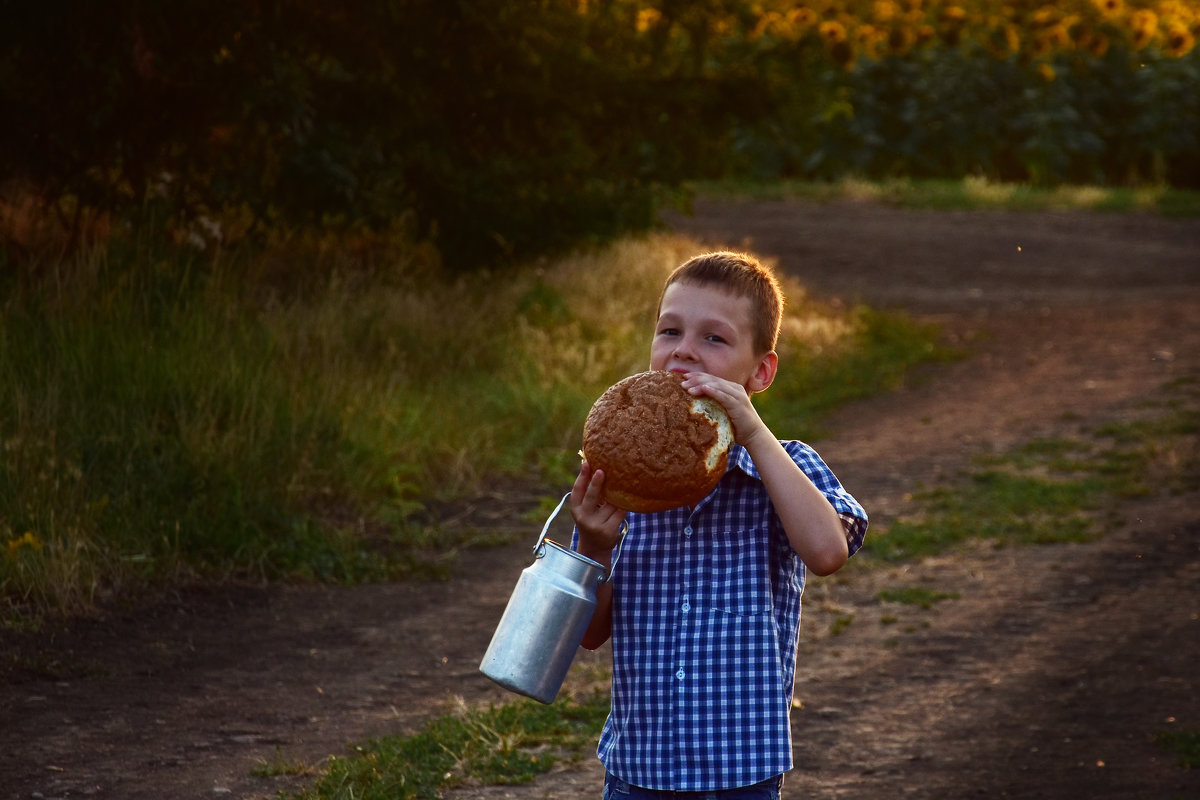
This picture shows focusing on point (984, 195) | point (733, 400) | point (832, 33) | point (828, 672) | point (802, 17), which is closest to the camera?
point (733, 400)

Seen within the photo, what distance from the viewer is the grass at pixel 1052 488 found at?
6551 millimetres

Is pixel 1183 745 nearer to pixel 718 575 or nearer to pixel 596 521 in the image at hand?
pixel 718 575

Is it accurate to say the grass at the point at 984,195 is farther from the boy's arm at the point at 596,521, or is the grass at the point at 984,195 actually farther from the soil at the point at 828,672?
the boy's arm at the point at 596,521

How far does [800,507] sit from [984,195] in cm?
1779

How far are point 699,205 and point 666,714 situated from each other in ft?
57.1

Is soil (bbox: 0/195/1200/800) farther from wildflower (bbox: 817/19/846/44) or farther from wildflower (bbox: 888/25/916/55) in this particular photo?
wildflower (bbox: 888/25/916/55)

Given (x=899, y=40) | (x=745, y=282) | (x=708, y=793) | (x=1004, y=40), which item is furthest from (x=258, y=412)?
(x=1004, y=40)

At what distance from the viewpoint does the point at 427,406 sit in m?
7.89

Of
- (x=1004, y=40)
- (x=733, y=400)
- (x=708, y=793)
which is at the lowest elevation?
(x=708, y=793)

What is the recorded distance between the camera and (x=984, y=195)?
1920cm

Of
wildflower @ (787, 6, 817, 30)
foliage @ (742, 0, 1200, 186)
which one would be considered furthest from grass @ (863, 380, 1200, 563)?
foliage @ (742, 0, 1200, 186)

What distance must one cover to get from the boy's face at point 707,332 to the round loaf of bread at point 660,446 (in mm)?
53

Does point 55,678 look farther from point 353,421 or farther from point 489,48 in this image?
point 489,48

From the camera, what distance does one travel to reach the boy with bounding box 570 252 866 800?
93.4 inches
